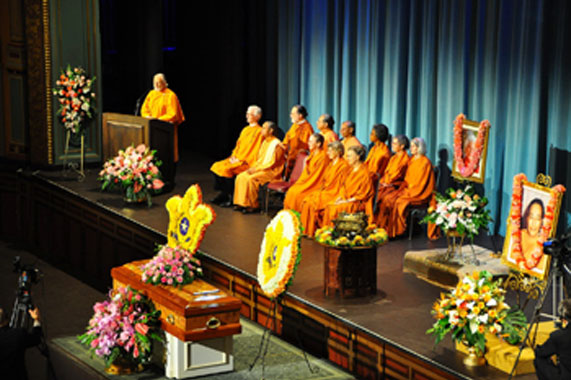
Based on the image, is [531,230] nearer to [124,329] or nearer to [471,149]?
[471,149]

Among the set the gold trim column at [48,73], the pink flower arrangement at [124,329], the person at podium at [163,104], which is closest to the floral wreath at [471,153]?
the pink flower arrangement at [124,329]

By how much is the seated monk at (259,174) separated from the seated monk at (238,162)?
0.87 feet

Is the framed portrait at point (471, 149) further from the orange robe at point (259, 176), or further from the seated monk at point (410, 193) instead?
the orange robe at point (259, 176)

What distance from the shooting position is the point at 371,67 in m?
11.5

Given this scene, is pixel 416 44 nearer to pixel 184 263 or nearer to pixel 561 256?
pixel 184 263

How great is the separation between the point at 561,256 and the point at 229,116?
335 inches

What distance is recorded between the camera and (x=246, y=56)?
44.3 feet

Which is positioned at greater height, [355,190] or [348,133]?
[348,133]

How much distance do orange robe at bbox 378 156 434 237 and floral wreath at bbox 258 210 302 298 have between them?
8.95ft

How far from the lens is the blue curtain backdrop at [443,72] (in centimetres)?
915

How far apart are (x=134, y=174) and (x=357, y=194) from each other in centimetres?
249

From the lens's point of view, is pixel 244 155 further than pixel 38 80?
No

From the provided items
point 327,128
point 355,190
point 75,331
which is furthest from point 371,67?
point 75,331

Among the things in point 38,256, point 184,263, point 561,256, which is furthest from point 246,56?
point 561,256
